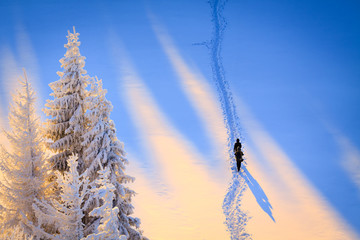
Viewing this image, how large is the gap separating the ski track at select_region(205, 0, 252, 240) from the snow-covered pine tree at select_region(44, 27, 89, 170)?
7.64m

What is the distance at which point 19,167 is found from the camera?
1080 centimetres

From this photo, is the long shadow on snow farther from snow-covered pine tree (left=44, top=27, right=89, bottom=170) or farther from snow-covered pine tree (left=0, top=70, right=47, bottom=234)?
snow-covered pine tree (left=0, top=70, right=47, bottom=234)

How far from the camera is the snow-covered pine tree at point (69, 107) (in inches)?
466

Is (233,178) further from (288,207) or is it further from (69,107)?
(69,107)

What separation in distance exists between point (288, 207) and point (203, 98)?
61.3ft

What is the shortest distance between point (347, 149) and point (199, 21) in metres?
35.1

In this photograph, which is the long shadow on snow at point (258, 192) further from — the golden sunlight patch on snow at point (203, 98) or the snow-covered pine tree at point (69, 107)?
the snow-covered pine tree at point (69, 107)

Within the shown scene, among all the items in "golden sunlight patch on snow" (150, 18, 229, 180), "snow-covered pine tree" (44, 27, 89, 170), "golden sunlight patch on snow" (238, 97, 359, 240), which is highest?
"golden sunlight patch on snow" (150, 18, 229, 180)

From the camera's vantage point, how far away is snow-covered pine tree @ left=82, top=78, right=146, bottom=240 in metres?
10.8

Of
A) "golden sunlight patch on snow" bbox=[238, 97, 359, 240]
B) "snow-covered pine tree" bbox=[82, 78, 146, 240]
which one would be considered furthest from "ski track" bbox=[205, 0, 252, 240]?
"snow-covered pine tree" bbox=[82, 78, 146, 240]

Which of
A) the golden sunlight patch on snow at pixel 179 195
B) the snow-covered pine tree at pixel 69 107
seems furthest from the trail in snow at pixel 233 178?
the snow-covered pine tree at pixel 69 107

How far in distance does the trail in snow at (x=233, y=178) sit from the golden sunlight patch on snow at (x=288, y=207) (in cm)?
34

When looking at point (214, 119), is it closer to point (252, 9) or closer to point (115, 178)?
point (115, 178)

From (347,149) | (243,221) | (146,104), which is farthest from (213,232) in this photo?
(146,104)
